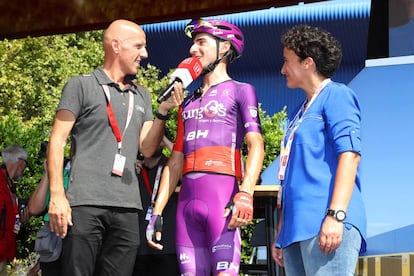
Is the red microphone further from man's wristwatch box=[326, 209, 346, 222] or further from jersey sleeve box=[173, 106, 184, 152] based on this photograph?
man's wristwatch box=[326, 209, 346, 222]

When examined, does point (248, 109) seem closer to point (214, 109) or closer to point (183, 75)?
point (214, 109)

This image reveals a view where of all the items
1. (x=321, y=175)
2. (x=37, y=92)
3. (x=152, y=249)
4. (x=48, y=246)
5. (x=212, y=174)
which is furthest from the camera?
(x=37, y=92)

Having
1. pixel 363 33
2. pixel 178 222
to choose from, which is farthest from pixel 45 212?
pixel 363 33

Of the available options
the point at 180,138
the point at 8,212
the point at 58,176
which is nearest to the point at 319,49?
the point at 180,138

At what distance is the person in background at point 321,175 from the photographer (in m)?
2.65

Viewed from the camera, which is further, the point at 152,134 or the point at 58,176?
the point at 152,134

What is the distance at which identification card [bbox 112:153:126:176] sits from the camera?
10.1 ft

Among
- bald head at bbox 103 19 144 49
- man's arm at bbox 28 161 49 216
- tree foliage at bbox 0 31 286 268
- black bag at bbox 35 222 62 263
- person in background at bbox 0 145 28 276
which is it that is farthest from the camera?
tree foliage at bbox 0 31 286 268

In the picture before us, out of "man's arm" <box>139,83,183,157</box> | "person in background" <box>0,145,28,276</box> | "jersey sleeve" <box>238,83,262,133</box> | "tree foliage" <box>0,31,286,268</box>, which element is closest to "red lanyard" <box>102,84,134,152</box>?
"man's arm" <box>139,83,183,157</box>

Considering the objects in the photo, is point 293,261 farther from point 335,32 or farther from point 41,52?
point 335,32

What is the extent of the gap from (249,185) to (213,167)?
214 mm

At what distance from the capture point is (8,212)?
5.43m

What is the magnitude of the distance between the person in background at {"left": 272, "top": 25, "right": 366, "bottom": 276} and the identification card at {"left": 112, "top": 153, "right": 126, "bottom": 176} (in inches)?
29.2

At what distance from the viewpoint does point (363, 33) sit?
56.6 feet
